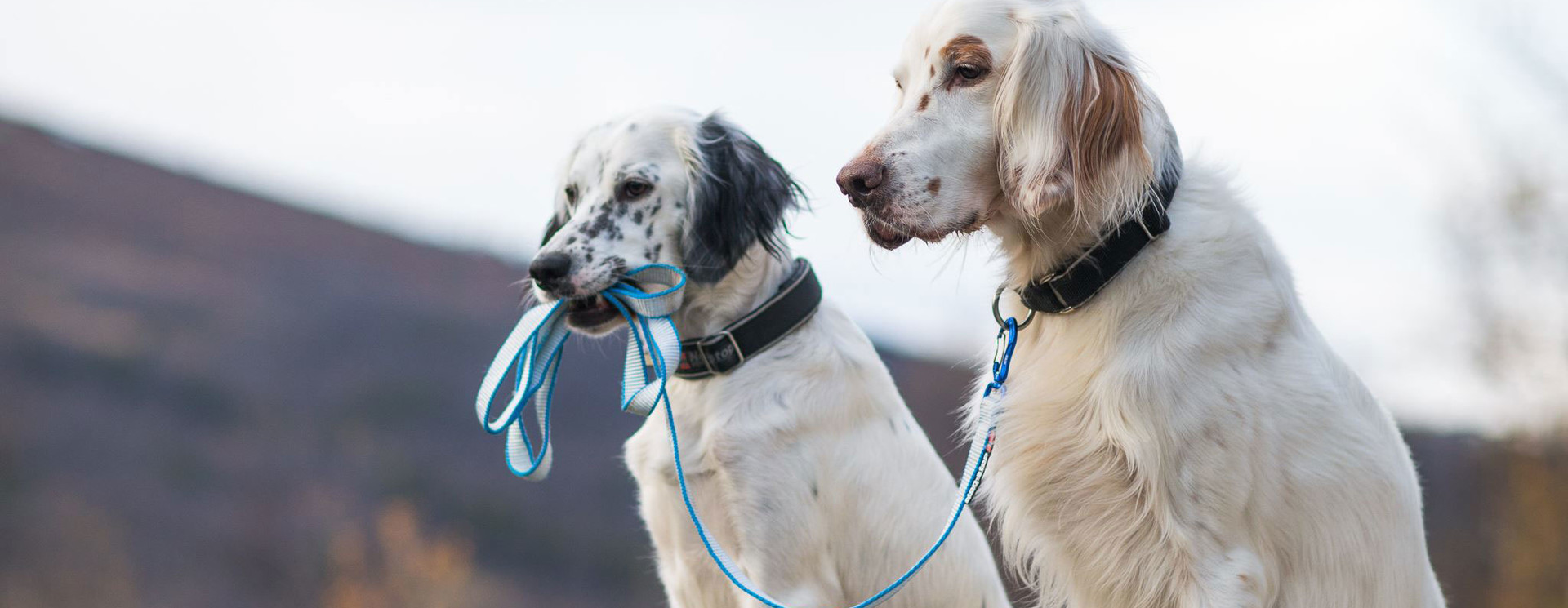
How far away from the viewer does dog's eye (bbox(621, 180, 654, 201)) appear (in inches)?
133

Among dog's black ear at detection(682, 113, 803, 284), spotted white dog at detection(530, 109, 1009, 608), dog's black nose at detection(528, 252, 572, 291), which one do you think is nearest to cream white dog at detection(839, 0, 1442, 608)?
spotted white dog at detection(530, 109, 1009, 608)

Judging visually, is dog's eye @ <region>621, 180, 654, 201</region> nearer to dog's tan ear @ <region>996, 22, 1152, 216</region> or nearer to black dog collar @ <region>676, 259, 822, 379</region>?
black dog collar @ <region>676, 259, 822, 379</region>

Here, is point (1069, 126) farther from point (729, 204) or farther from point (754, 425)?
point (729, 204)

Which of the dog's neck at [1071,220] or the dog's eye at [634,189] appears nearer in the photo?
the dog's neck at [1071,220]

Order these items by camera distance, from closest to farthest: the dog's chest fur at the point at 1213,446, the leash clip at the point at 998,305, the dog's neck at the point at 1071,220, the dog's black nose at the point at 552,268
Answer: the dog's chest fur at the point at 1213,446
the dog's neck at the point at 1071,220
the leash clip at the point at 998,305
the dog's black nose at the point at 552,268

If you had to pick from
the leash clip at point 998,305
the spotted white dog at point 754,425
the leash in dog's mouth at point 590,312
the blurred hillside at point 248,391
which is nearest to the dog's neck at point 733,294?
the spotted white dog at point 754,425

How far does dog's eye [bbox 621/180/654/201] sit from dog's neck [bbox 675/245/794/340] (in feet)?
1.03

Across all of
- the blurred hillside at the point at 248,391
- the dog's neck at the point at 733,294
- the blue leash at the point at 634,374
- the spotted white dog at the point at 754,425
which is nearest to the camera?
the blue leash at the point at 634,374

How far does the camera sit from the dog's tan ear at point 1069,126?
2.25 metres

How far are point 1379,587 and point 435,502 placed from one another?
76.4 feet

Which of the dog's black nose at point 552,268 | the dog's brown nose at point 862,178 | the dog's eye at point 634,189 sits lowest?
the dog's black nose at point 552,268

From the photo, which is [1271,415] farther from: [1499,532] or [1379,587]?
[1499,532]

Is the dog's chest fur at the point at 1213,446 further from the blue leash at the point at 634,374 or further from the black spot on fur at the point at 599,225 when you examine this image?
the black spot on fur at the point at 599,225

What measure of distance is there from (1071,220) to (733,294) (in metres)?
1.20
